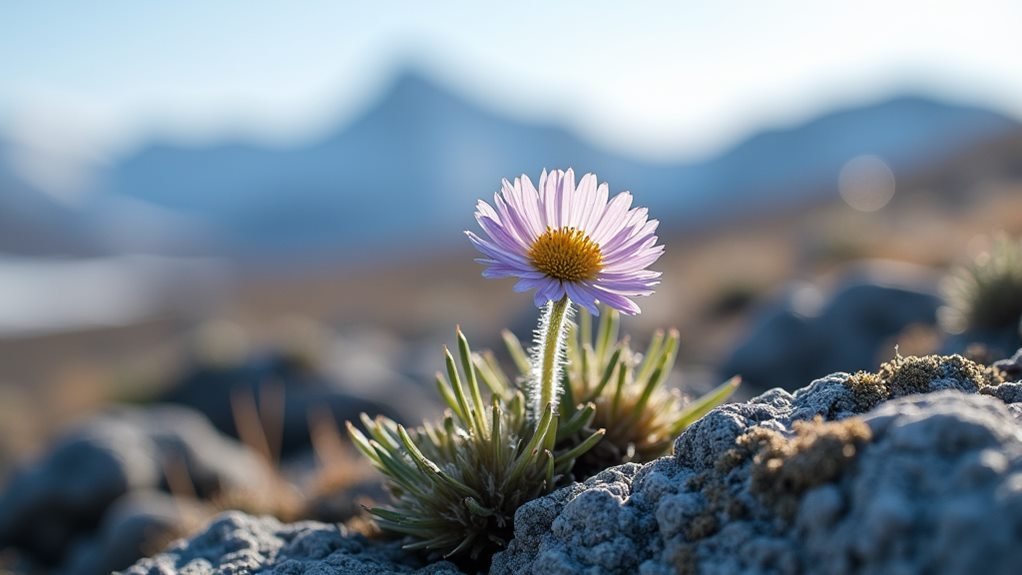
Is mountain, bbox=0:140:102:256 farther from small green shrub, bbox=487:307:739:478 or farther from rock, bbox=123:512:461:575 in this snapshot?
small green shrub, bbox=487:307:739:478

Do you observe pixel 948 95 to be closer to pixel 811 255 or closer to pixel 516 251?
pixel 811 255

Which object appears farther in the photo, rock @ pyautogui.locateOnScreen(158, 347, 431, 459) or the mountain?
the mountain

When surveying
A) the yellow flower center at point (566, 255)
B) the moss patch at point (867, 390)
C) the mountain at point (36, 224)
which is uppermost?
the mountain at point (36, 224)

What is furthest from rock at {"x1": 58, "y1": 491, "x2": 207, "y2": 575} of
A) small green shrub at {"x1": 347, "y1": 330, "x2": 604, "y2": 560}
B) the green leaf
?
the green leaf

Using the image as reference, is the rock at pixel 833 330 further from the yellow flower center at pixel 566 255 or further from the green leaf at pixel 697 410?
the yellow flower center at pixel 566 255

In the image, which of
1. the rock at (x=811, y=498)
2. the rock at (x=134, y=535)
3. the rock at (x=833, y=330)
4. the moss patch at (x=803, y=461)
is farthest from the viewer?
the rock at (x=833, y=330)

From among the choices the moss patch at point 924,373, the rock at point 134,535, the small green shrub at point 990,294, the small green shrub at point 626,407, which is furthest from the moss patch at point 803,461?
the rock at point 134,535

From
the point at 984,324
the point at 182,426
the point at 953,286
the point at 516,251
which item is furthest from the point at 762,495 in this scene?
the point at 182,426

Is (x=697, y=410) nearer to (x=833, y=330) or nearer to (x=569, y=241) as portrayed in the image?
Answer: (x=569, y=241)
